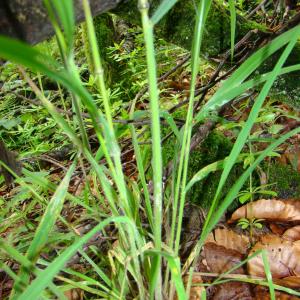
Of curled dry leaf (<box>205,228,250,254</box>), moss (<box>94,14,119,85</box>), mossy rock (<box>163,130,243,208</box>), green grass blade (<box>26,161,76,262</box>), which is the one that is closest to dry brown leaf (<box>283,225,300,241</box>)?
curled dry leaf (<box>205,228,250,254</box>)

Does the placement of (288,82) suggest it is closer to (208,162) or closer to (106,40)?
(208,162)

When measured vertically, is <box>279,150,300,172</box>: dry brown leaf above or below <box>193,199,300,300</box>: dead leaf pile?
above

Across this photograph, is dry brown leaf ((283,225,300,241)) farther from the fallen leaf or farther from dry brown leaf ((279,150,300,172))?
dry brown leaf ((279,150,300,172))

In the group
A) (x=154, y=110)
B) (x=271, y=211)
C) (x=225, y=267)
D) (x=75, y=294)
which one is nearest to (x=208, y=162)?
(x=271, y=211)

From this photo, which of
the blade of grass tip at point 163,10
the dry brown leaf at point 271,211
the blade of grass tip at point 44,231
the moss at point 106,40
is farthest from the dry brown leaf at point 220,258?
the moss at point 106,40

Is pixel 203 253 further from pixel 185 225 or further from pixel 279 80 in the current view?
pixel 279 80
